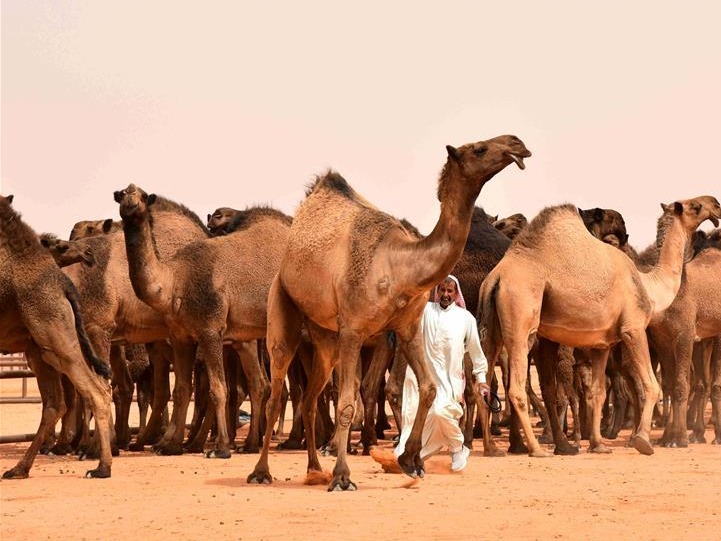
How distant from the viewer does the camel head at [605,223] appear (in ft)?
56.0

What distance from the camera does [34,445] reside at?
1210 cm

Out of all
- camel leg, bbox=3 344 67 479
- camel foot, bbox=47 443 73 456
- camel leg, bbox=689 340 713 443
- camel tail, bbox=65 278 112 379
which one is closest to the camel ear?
camel tail, bbox=65 278 112 379

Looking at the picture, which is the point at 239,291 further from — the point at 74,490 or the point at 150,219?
the point at 74,490

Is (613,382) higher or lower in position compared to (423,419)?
higher

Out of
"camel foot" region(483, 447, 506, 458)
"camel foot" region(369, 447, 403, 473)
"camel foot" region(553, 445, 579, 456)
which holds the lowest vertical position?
"camel foot" region(369, 447, 403, 473)

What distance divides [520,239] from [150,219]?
391cm

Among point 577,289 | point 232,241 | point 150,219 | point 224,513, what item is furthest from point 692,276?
point 224,513

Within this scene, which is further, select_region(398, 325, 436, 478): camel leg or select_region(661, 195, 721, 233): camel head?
select_region(661, 195, 721, 233): camel head

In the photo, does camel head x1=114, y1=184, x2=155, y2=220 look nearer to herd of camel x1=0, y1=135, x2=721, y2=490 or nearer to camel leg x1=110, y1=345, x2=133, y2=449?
herd of camel x1=0, y1=135, x2=721, y2=490

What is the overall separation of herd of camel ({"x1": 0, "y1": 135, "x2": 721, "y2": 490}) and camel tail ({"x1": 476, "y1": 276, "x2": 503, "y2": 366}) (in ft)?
0.10

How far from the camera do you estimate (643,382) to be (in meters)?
14.6

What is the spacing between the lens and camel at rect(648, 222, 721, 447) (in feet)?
52.5

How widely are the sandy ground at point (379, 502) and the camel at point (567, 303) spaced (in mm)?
1105

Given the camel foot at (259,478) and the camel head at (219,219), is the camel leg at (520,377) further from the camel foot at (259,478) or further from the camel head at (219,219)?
the camel head at (219,219)
